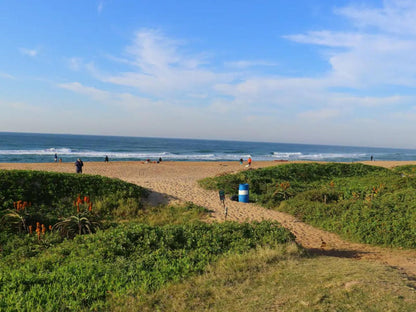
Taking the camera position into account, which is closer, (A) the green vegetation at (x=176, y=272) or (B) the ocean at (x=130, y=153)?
(A) the green vegetation at (x=176, y=272)

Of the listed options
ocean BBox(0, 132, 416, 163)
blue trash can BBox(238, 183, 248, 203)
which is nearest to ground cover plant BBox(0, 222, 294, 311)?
blue trash can BBox(238, 183, 248, 203)

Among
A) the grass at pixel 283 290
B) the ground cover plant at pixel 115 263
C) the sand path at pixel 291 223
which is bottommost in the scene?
the sand path at pixel 291 223

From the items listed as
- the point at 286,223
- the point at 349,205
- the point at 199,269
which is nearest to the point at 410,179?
the point at 349,205

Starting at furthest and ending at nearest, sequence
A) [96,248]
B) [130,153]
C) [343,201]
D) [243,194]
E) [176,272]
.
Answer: [130,153] < [243,194] < [343,201] < [96,248] < [176,272]

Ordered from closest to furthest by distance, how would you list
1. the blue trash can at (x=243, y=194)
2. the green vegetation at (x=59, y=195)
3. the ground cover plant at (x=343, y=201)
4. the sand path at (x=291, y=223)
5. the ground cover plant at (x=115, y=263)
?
the ground cover plant at (x=115, y=263), the sand path at (x=291, y=223), the ground cover plant at (x=343, y=201), the green vegetation at (x=59, y=195), the blue trash can at (x=243, y=194)

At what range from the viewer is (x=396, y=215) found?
33.4 feet

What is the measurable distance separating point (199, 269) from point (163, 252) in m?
1.35

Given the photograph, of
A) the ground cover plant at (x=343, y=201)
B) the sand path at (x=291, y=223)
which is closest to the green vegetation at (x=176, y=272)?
the sand path at (x=291, y=223)

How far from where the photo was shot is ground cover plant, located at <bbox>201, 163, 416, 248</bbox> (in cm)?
961

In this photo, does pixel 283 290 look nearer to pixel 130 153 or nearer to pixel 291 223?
pixel 291 223

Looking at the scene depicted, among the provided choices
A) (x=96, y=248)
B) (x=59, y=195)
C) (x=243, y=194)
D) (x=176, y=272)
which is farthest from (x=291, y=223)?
(x=59, y=195)

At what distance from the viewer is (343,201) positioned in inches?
515

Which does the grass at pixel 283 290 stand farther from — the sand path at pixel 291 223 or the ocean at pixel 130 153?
the ocean at pixel 130 153

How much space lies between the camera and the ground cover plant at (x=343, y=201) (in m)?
9.61
